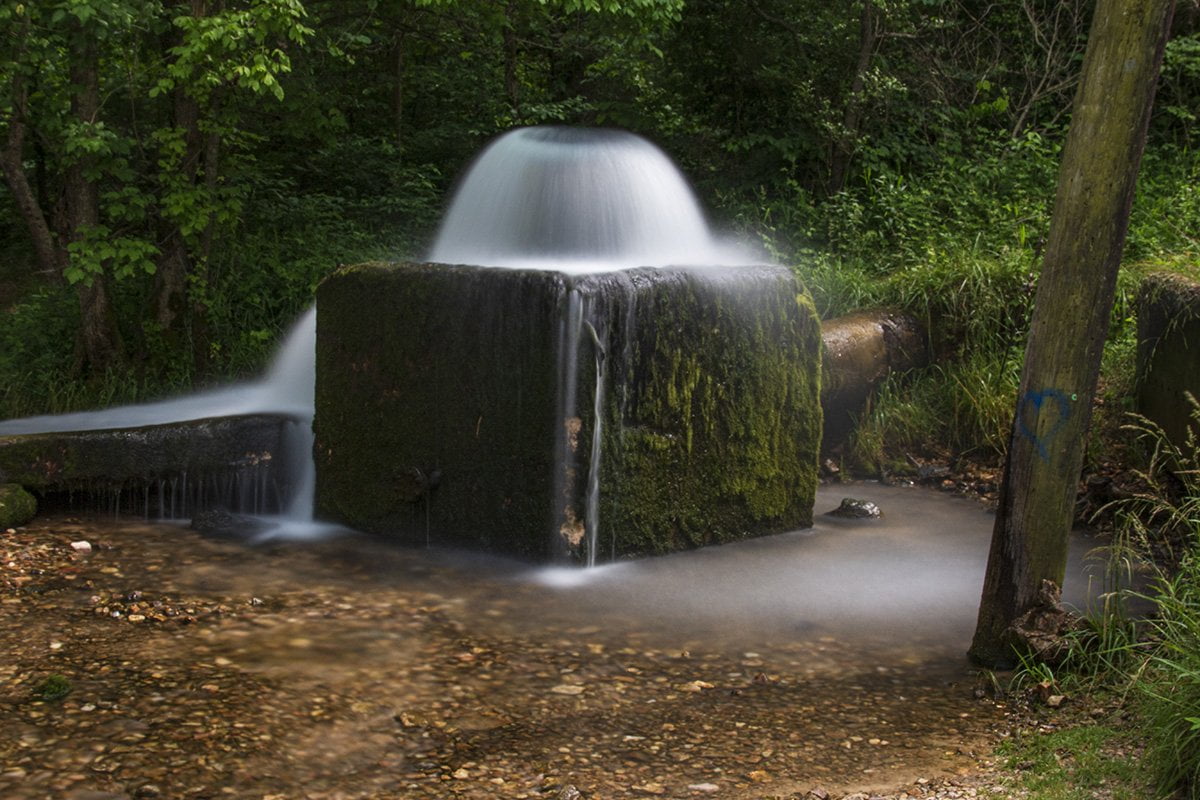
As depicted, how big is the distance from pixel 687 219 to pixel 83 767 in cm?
557

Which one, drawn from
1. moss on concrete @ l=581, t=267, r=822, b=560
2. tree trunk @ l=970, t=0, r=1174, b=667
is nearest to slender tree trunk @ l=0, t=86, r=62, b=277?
moss on concrete @ l=581, t=267, r=822, b=560

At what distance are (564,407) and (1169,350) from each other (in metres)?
3.47

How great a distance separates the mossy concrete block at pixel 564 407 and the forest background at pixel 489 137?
187 cm


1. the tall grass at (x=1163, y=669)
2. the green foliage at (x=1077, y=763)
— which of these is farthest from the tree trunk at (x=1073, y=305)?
the green foliage at (x=1077, y=763)

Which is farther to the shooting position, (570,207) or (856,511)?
(570,207)

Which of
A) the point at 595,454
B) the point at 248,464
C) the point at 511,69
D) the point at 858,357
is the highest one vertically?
the point at 511,69

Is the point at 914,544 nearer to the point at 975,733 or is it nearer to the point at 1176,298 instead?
the point at 1176,298

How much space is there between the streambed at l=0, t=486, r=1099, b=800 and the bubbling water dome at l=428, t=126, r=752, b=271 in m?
2.23

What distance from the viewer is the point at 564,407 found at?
6.04m

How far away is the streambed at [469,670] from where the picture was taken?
3748mm

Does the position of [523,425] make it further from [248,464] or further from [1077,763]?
[1077,763]

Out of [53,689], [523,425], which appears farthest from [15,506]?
[523,425]

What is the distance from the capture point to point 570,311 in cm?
600

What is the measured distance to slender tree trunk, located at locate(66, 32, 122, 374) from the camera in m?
8.18
